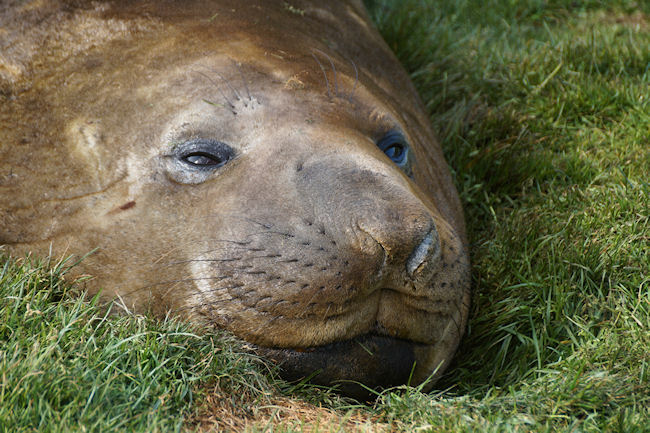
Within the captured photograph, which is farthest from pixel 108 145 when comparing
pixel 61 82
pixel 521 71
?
pixel 521 71

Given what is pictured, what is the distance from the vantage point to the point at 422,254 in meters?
2.88

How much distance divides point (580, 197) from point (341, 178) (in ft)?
6.49

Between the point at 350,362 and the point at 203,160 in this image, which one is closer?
the point at 350,362

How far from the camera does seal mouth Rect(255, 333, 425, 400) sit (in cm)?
286

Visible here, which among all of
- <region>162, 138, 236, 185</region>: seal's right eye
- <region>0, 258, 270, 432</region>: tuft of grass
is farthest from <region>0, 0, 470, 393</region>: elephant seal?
<region>0, 258, 270, 432</region>: tuft of grass

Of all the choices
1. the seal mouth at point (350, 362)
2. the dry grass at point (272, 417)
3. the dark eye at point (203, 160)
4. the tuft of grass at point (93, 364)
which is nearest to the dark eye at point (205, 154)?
the dark eye at point (203, 160)

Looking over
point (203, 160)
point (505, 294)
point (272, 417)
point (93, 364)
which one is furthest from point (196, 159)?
point (505, 294)

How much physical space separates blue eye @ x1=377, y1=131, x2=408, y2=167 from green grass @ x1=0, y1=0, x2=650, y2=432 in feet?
2.57

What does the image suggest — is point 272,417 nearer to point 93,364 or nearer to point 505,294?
point 93,364

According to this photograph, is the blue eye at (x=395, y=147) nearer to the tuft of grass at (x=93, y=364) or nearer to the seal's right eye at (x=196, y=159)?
the seal's right eye at (x=196, y=159)

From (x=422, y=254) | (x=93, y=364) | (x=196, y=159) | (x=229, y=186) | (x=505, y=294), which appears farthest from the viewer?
(x=505, y=294)

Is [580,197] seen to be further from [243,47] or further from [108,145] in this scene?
[108,145]

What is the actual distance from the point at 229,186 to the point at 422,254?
759 millimetres

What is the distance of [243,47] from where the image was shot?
347cm
